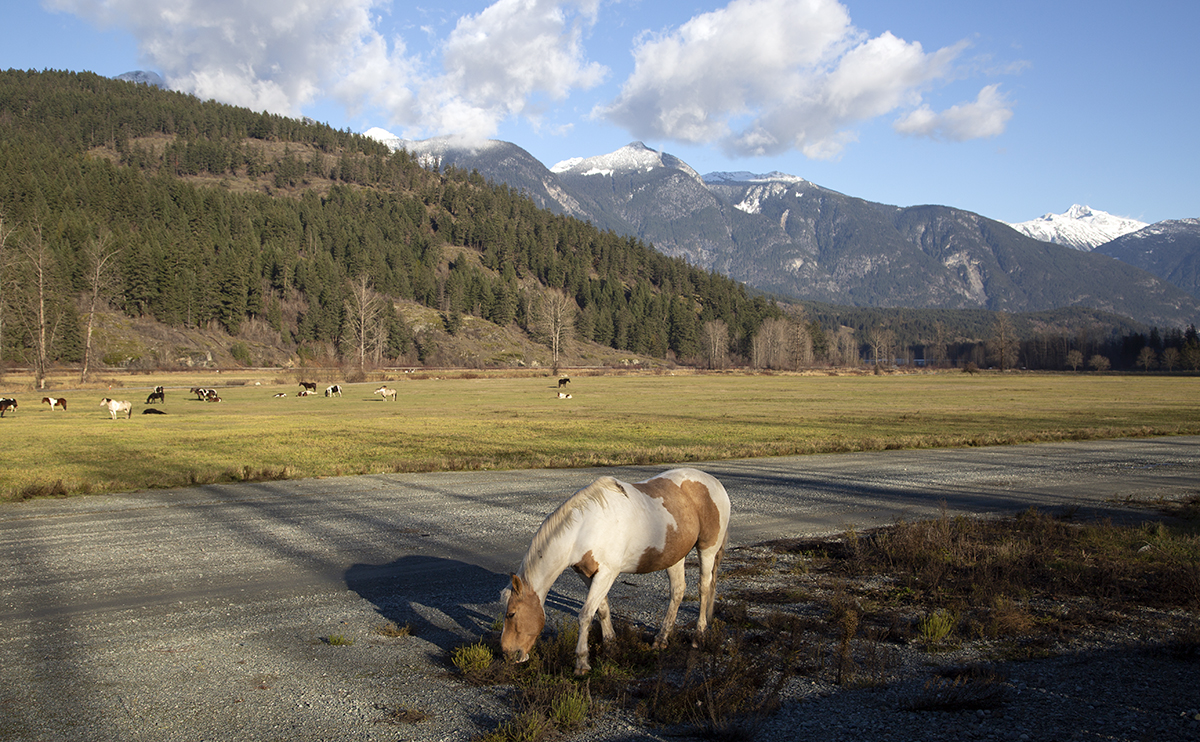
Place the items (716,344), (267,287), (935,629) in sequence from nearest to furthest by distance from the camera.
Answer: (935,629) < (267,287) < (716,344)

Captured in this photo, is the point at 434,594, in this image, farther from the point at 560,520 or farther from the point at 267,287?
the point at 267,287

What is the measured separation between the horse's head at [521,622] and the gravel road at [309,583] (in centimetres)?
47

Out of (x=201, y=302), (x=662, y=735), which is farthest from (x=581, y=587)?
(x=201, y=302)

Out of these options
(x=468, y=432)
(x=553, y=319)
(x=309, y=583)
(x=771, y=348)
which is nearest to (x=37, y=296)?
(x=468, y=432)

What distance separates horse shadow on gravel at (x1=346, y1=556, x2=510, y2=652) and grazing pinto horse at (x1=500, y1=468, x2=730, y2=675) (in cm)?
160

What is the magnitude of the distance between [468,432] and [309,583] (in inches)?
897

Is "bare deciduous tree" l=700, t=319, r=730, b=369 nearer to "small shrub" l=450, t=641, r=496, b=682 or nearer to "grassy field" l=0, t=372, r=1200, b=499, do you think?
"grassy field" l=0, t=372, r=1200, b=499

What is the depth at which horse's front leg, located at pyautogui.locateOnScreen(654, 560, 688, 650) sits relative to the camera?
6.66 m

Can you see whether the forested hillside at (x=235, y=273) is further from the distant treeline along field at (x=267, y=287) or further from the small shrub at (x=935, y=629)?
the small shrub at (x=935, y=629)

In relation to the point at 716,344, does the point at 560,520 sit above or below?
below

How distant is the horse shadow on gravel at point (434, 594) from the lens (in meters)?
7.65

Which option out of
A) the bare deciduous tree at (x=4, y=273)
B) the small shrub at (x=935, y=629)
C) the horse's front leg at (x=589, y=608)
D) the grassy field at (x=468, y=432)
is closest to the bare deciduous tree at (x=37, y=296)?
the bare deciduous tree at (x=4, y=273)

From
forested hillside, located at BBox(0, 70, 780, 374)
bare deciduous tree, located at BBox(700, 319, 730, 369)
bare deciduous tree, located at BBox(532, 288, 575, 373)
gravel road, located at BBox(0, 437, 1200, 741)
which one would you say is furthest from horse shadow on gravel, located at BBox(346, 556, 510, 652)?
bare deciduous tree, located at BBox(700, 319, 730, 369)

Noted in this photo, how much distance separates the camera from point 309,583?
9.52m
